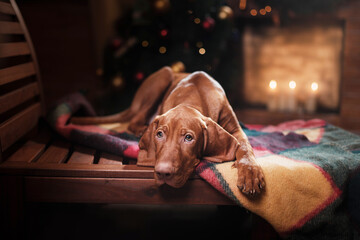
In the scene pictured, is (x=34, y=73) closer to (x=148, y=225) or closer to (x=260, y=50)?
(x=148, y=225)

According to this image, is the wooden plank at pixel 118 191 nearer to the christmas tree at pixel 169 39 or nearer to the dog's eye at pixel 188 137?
the dog's eye at pixel 188 137

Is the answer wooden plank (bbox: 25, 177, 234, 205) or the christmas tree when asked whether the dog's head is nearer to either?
wooden plank (bbox: 25, 177, 234, 205)

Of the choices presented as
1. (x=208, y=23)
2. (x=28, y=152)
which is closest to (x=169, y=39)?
(x=208, y=23)

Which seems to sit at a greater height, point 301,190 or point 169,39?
point 169,39

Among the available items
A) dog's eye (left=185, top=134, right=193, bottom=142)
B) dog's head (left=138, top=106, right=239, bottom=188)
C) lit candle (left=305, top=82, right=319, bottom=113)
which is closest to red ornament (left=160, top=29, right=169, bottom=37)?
dog's head (left=138, top=106, right=239, bottom=188)

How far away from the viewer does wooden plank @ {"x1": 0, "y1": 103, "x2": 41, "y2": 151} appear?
2.20 metres

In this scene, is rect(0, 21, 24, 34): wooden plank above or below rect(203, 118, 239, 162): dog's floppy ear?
above

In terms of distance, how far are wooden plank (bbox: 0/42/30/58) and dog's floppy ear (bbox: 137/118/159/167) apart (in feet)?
3.67

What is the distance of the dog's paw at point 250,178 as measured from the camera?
180 centimetres

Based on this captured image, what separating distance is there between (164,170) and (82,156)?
810 millimetres

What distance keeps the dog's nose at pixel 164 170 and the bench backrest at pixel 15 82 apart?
1.03m

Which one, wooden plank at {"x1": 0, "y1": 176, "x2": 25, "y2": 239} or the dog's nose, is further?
wooden plank at {"x1": 0, "y1": 176, "x2": 25, "y2": 239}

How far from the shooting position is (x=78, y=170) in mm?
2053

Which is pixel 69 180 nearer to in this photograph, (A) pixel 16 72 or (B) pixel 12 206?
(B) pixel 12 206
